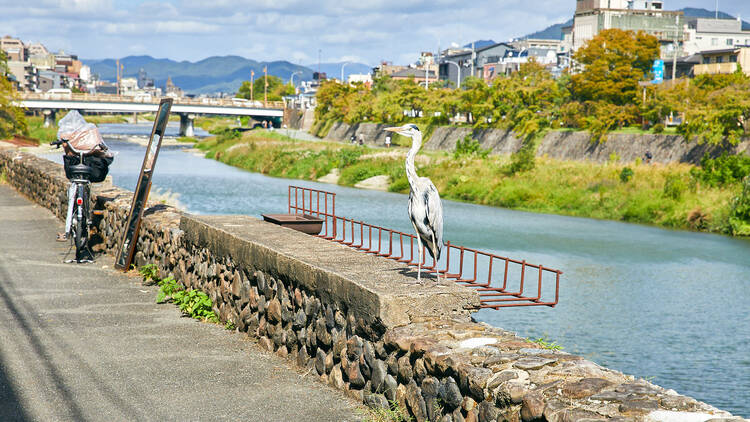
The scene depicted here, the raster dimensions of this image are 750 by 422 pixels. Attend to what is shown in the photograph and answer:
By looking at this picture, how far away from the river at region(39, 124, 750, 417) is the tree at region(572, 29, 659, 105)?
58.1ft

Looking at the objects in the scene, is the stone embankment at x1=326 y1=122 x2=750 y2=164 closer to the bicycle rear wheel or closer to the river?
the river

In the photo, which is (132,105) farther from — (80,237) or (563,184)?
(80,237)

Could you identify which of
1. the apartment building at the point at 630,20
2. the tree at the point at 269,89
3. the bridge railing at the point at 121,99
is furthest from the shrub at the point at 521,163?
the tree at the point at 269,89

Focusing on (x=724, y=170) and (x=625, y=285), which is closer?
(x=625, y=285)

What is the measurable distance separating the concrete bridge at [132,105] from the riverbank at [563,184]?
48358mm

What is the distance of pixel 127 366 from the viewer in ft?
24.4

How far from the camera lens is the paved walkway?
630 centimetres

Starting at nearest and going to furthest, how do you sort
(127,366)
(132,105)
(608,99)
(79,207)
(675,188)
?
(127,366) → (79,207) → (675,188) → (608,99) → (132,105)

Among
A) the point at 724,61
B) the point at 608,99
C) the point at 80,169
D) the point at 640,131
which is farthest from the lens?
the point at 724,61

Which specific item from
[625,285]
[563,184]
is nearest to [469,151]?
[563,184]

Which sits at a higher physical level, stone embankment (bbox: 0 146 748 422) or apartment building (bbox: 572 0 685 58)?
apartment building (bbox: 572 0 685 58)

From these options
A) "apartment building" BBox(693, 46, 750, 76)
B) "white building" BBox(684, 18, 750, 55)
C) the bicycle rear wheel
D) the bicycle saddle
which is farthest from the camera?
"white building" BBox(684, 18, 750, 55)

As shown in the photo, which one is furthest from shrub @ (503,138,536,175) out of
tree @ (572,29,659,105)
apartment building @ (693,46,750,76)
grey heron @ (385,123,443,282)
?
grey heron @ (385,123,443,282)

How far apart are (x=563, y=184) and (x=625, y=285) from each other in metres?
20.2
